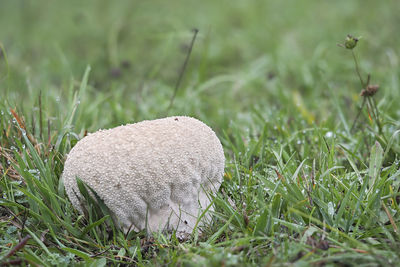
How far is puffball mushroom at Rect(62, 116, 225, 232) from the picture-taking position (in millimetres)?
1558

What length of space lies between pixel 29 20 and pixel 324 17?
502 centimetres

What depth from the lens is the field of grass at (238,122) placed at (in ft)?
5.09

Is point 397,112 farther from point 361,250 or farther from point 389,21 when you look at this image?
point 389,21

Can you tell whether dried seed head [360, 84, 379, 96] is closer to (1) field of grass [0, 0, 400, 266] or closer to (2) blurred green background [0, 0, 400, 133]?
(1) field of grass [0, 0, 400, 266]

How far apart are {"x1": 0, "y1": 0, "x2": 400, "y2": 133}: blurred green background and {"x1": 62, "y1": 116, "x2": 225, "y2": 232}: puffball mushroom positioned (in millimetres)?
916

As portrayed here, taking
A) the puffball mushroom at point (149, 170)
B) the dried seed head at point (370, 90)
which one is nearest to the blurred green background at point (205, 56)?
the dried seed head at point (370, 90)

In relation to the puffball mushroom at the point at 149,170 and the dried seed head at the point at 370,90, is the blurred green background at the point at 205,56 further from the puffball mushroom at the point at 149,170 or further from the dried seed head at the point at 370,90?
the puffball mushroom at the point at 149,170

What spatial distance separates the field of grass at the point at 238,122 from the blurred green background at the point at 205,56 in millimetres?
27

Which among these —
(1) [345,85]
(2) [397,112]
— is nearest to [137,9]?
(1) [345,85]

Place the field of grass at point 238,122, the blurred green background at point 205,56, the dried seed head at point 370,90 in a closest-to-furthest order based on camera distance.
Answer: the field of grass at point 238,122 → the dried seed head at point 370,90 → the blurred green background at point 205,56

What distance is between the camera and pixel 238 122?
10.5ft

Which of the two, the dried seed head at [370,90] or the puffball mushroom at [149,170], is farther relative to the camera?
the dried seed head at [370,90]

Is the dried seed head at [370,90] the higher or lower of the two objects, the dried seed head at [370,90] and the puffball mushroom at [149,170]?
the higher

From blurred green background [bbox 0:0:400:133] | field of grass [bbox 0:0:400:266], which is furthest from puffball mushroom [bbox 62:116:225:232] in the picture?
blurred green background [bbox 0:0:400:133]
